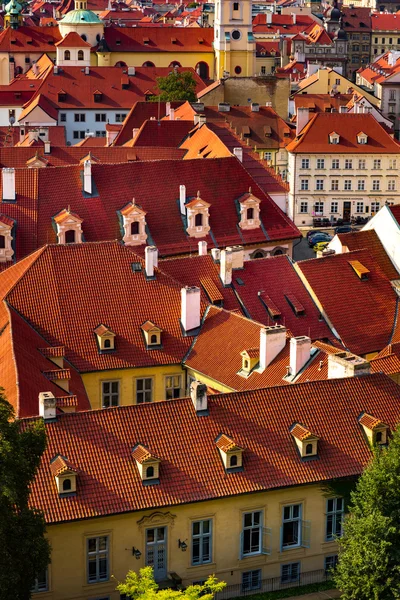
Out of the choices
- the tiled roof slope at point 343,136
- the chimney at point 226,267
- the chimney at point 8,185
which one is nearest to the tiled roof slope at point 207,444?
the chimney at point 226,267

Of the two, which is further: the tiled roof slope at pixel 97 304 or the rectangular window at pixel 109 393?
the rectangular window at pixel 109 393

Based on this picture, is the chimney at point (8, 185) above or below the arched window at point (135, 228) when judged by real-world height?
above

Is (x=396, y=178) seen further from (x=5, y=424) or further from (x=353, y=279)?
(x=5, y=424)

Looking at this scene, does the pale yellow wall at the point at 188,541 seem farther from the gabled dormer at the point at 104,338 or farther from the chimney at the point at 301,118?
the chimney at the point at 301,118

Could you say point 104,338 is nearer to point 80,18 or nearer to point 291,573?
point 291,573

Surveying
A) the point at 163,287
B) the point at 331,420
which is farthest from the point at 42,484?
the point at 163,287

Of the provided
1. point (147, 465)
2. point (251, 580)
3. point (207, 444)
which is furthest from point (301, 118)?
point (147, 465)
